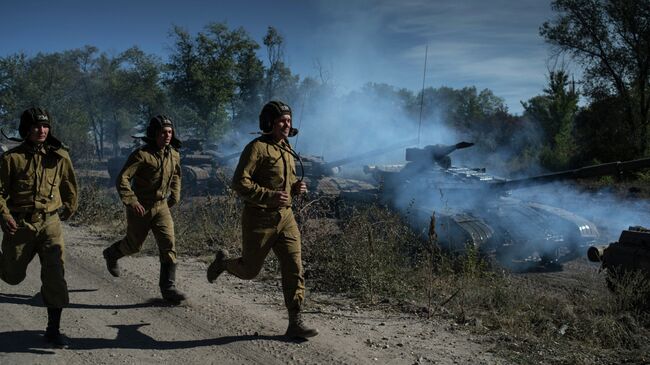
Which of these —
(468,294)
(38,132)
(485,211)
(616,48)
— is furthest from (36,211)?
(616,48)

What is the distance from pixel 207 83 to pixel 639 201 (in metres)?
19.4

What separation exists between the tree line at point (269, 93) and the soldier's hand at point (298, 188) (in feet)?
43.5

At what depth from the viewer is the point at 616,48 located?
67.7 feet

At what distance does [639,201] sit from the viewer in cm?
1278

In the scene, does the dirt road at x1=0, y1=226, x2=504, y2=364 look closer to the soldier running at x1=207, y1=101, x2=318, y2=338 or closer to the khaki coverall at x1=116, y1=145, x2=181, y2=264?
the soldier running at x1=207, y1=101, x2=318, y2=338

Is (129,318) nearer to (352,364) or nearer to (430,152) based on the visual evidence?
(352,364)

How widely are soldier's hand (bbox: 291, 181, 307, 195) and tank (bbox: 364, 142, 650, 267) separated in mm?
4532

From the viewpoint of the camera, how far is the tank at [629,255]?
6.62 metres

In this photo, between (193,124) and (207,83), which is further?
(193,124)

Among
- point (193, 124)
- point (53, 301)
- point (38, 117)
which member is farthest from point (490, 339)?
point (193, 124)

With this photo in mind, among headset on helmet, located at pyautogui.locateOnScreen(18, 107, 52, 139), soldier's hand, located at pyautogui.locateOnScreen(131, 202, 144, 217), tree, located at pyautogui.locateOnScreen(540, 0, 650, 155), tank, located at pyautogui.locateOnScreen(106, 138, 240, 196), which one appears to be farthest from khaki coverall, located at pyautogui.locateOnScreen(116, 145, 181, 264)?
tree, located at pyautogui.locateOnScreen(540, 0, 650, 155)

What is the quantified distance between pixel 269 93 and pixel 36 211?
25.1 metres

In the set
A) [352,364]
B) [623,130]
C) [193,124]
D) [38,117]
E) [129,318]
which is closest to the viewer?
[352,364]

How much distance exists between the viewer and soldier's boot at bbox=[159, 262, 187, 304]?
5.24 metres
